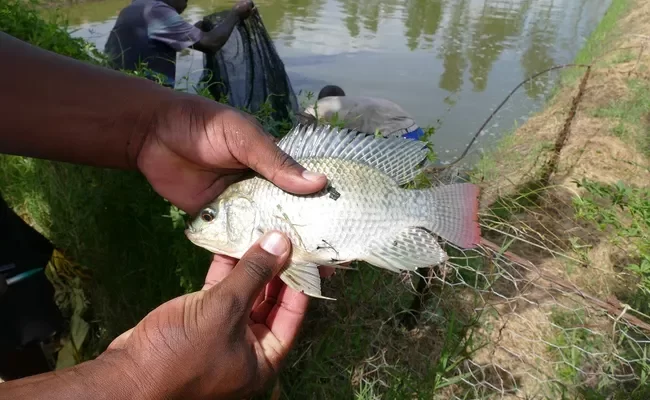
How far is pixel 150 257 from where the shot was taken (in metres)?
3.13

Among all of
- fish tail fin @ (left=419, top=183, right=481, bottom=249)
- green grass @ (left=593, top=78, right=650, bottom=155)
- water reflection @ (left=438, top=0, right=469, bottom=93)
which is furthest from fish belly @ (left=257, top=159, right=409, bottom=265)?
water reflection @ (left=438, top=0, right=469, bottom=93)

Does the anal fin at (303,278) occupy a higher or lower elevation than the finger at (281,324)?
higher

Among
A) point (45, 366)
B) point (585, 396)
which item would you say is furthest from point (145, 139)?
point (585, 396)

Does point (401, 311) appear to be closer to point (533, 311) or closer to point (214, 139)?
point (533, 311)

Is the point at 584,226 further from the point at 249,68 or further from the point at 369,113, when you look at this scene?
the point at 249,68

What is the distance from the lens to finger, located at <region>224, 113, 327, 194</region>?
75.1 inches

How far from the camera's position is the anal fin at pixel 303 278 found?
189 cm

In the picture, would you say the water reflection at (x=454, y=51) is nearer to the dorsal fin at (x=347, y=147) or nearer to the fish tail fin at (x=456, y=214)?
the dorsal fin at (x=347, y=147)

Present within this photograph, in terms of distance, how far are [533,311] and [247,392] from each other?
277 cm

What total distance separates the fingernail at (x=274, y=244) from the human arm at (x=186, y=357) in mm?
14

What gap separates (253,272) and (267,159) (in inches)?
19.7

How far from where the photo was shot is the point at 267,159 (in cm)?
193

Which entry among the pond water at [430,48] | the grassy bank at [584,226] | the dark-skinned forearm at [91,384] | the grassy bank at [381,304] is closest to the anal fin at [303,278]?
the dark-skinned forearm at [91,384]

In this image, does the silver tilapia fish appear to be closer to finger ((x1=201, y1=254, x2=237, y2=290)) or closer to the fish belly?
the fish belly
